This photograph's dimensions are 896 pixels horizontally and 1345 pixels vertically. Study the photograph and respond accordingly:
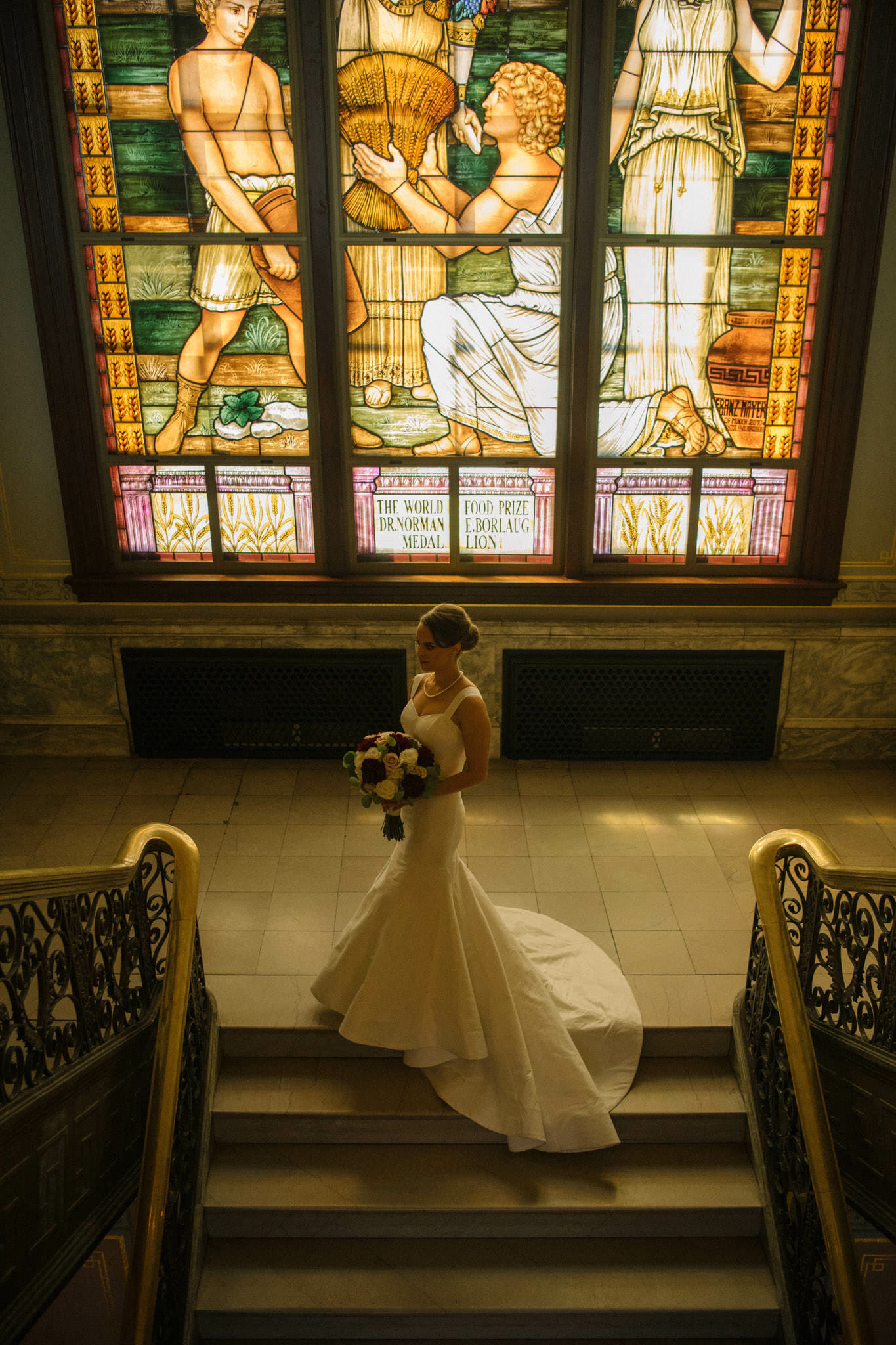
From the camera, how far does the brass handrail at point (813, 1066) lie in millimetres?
3053

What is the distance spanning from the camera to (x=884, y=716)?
5.78 meters

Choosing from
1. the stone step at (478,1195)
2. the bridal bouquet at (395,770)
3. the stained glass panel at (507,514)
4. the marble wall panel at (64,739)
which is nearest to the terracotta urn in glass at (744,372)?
the stained glass panel at (507,514)

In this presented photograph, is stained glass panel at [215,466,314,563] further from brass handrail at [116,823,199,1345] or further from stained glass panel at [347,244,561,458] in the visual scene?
brass handrail at [116,823,199,1345]

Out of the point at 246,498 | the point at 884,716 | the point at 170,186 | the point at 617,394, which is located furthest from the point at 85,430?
the point at 884,716

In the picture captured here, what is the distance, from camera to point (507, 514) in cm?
555

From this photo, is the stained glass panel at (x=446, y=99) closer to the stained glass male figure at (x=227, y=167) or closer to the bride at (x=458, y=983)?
the stained glass male figure at (x=227, y=167)

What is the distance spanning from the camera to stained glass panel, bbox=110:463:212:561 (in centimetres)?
547

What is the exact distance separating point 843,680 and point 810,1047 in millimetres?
2892

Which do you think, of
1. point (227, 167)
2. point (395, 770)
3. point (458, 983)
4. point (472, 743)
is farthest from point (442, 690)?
point (227, 167)

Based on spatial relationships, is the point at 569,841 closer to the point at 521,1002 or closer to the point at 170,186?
the point at 521,1002

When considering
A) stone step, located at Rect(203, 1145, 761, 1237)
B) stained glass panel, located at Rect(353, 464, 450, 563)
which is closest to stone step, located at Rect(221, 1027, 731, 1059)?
stone step, located at Rect(203, 1145, 761, 1237)

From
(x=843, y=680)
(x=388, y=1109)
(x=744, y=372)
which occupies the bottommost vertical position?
(x=388, y=1109)

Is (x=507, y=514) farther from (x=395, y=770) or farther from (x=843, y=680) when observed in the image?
(x=395, y=770)

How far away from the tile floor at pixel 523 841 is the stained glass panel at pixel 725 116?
2888mm
